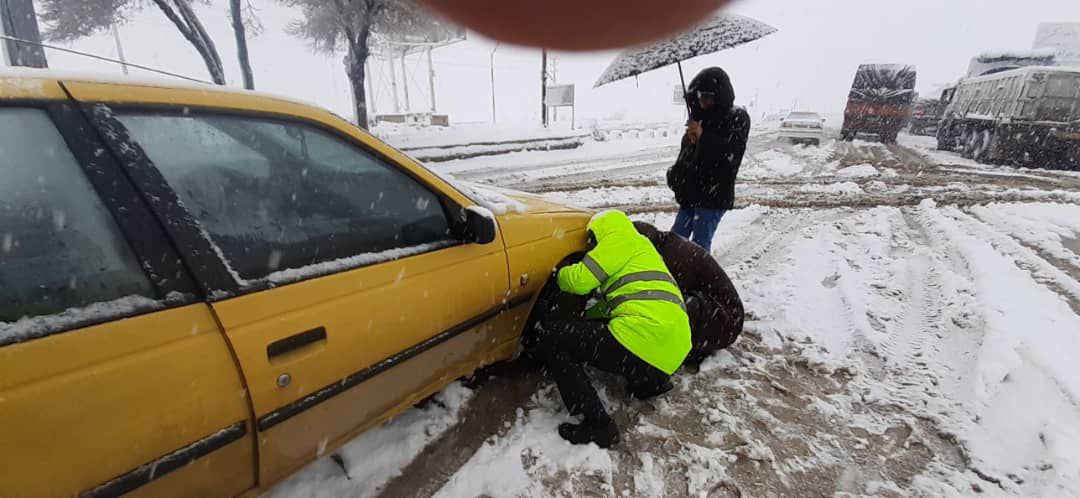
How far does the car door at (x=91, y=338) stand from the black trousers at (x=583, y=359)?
1324 millimetres

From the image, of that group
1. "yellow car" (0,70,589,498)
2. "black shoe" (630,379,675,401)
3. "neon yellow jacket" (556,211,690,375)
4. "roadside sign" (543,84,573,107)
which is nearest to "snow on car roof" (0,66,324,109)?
"yellow car" (0,70,589,498)

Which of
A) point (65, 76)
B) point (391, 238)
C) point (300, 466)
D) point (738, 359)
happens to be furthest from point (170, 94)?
point (738, 359)

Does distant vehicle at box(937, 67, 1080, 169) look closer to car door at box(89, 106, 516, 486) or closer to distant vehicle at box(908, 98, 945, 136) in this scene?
distant vehicle at box(908, 98, 945, 136)

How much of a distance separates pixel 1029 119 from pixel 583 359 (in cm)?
1509

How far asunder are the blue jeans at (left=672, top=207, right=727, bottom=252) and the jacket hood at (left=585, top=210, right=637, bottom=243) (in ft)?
5.10

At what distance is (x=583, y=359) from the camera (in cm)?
235

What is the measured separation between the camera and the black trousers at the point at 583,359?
2285mm

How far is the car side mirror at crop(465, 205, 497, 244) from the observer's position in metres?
2.01

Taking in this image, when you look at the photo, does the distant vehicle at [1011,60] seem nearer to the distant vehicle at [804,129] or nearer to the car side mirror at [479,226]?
the distant vehicle at [804,129]

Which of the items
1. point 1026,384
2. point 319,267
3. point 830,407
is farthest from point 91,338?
point 1026,384

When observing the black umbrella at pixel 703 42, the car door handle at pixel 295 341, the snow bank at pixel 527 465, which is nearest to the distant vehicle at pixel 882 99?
the black umbrella at pixel 703 42

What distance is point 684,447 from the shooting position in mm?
2326

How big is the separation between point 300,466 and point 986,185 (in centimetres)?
1156

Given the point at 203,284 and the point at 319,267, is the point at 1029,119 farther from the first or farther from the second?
the point at 203,284
